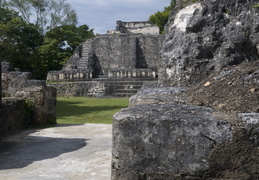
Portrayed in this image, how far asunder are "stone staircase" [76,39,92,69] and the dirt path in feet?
58.6

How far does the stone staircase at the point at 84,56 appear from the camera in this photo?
22.8 metres

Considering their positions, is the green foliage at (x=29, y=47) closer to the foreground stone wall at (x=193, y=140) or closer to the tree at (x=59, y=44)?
the tree at (x=59, y=44)

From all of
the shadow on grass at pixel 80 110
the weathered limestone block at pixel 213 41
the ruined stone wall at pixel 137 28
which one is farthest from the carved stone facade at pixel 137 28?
the weathered limestone block at pixel 213 41

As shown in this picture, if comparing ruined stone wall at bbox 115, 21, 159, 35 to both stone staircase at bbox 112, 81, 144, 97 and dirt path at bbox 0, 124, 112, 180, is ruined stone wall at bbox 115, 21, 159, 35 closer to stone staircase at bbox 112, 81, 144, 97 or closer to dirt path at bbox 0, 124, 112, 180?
stone staircase at bbox 112, 81, 144, 97

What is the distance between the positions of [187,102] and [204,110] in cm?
46

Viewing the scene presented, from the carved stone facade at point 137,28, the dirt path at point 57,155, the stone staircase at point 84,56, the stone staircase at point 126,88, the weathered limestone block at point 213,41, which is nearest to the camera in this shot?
the dirt path at point 57,155

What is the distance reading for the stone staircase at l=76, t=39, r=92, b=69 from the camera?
22750mm

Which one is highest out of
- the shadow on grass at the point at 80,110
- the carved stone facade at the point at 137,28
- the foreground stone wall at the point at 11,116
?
the carved stone facade at the point at 137,28

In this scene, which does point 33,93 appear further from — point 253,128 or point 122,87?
point 122,87

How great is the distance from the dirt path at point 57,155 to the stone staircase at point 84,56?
58.6 ft

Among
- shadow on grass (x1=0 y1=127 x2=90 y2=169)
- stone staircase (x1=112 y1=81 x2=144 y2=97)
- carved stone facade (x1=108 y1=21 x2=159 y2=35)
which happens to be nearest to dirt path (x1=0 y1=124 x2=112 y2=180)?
shadow on grass (x1=0 y1=127 x2=90 y2=169)

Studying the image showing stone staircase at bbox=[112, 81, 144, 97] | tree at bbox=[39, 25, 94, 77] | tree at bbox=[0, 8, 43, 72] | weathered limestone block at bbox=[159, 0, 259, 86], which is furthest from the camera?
tree at bbox=[39, 25, 94, 77]

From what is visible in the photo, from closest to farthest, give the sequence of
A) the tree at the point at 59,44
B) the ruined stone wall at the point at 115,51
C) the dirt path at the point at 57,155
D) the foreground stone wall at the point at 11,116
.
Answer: the dirt path at the point at 57,155 < the foreground stone wall at the point at 11,116 < the ruined stone wall at the point at 115,51 < the tree at the point at 59,44

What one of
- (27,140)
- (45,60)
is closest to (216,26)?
(27,140)
